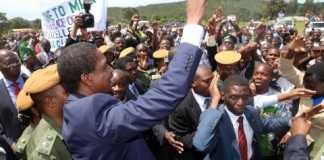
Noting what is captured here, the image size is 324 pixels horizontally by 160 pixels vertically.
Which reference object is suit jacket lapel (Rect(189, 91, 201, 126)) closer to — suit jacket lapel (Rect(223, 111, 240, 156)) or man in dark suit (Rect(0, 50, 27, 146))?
suit jacket lapel (Rect(223, 111, 240, 156))

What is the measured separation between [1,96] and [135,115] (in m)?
3.18

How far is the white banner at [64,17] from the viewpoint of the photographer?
7.82m

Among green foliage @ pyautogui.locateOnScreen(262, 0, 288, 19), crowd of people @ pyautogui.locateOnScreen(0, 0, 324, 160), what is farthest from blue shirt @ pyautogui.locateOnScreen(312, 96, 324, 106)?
green foliage @ pyautogui.locateOnScreen(262, 0, 288, 19)

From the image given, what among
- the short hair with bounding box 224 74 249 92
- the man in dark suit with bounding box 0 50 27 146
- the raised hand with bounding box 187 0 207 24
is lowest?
the man in dark suit with bounding box 0 50 27 146

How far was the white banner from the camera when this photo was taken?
7.82 metres

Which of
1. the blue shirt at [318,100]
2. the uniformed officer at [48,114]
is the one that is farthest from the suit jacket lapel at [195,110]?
the uniformed officer at [48,114]

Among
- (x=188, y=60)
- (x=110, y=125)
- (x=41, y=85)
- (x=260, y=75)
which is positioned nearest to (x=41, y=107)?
(x=41, y=85)

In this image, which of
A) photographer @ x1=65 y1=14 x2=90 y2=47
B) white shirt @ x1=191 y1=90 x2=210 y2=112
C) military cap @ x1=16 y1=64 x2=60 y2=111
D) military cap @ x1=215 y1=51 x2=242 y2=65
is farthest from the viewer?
photographer @ x1=65 y1=14 x2=90 y2=47

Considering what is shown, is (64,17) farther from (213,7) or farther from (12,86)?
(12,86)

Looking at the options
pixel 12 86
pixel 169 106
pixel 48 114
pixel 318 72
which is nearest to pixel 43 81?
pixel 48 114

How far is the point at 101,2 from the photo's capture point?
7.86 meters

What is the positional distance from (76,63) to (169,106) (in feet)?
1.66

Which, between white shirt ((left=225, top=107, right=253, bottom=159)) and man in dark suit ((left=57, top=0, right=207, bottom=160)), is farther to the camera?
white shirt ((left=225, top=107, right=253, bottom=159))

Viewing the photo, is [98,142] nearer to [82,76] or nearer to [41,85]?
[82,76]
